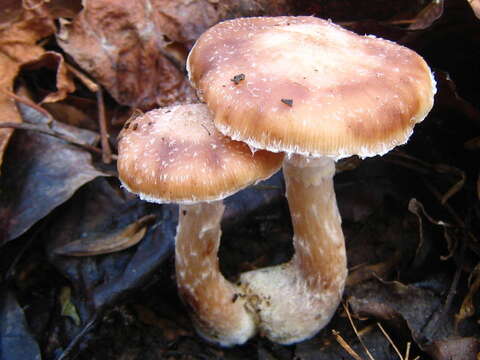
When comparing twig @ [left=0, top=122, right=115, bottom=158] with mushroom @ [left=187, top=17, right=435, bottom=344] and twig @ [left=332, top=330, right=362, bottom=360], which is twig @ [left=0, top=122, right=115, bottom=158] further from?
twig @ [left=332, top=330, right=362, bottom=360]

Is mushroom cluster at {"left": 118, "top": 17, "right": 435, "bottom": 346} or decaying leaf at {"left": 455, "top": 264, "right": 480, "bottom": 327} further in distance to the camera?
decaying leaf at {"left": 455, "top": 264, "right": 480, "bottom": 327}

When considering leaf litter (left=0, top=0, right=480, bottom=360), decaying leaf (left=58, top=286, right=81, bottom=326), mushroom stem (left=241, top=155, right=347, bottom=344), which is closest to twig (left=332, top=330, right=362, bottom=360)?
leaf litter (left=0, top=0, right=480, bottom=360)

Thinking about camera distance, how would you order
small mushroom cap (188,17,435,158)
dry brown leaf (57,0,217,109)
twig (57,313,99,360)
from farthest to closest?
dry brown leaf (57,0,217,109)
twig (57,313,99,360)
small mushroom cap (188,17,435,158)

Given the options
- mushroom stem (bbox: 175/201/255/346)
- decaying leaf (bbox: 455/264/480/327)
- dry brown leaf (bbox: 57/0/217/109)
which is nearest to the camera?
mushroom stem (bbox: 175/201/255/346)

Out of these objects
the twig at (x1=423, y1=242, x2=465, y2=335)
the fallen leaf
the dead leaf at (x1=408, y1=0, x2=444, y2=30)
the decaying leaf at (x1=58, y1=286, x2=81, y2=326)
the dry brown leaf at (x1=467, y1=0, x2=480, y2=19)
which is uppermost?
the dry brown leaf at (x1=467, y1=0, x2=480, y2=19)

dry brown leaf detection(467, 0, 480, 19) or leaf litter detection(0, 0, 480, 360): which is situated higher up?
dry brown leaf detection(467, 0, 480, 19)

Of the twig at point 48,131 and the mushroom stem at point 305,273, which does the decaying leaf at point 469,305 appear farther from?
the twig at point 48,131

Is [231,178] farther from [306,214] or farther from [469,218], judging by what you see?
[469,218]
